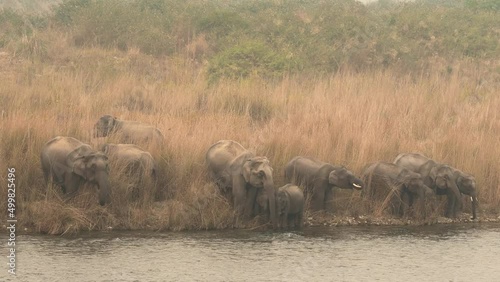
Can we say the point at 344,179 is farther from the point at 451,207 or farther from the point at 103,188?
the point at 103,188

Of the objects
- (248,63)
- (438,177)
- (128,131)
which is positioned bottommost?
(438,177)

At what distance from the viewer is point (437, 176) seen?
58.0 ft

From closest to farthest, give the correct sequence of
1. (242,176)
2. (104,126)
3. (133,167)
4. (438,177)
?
(242,176) < (133,167) < (438,177) < (104,126)

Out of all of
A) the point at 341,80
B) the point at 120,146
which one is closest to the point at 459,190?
the point at 120,146

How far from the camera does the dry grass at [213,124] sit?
16.4 m

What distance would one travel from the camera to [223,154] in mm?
17203

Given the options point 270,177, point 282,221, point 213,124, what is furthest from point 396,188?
point 213,124

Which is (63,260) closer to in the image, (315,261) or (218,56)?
(315,261)

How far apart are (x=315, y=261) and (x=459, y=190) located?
4.29m

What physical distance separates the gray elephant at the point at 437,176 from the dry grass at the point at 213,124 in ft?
2.63

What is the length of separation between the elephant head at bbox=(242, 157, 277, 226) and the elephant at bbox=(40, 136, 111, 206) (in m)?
2.19

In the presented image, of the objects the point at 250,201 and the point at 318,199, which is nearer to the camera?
the point at 250,201

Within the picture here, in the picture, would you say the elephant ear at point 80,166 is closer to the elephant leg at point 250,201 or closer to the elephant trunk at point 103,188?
the elephant trunk at point 103,188

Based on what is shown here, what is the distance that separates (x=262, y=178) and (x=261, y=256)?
1885 mm
